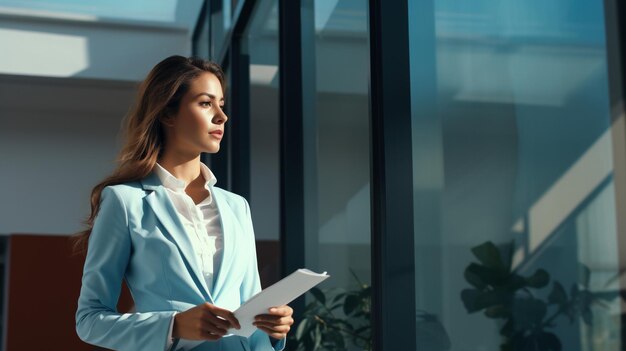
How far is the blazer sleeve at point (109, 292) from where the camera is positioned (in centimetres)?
161

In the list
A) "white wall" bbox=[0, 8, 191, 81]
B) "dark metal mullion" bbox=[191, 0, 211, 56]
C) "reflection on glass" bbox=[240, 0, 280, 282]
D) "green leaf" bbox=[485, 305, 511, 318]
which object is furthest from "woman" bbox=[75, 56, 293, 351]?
"white wall" bbox=[0, 8, 191, 81]

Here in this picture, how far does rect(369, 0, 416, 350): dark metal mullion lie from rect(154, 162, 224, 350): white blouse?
68 cm

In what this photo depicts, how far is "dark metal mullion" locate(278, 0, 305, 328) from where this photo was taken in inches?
144

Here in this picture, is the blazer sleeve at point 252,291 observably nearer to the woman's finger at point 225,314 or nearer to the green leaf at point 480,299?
the woman's finger at point 225,314

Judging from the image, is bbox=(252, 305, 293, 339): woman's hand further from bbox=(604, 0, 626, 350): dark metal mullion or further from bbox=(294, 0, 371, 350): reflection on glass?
bbox=(294, 0, 371, 350): reflection on glass

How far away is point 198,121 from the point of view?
175 centimetres

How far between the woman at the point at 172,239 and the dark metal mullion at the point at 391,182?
60 centimetres

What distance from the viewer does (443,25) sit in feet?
7.41

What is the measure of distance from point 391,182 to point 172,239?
0.82m

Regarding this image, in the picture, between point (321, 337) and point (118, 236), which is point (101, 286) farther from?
point (321, 337)

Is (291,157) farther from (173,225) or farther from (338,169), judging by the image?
(173,225)

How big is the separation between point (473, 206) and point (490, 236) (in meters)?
0.10

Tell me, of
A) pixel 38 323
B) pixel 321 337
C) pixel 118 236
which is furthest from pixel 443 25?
pixel 38 323

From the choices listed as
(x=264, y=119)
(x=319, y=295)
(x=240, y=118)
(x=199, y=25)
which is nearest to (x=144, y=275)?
(x=319, y=295)
